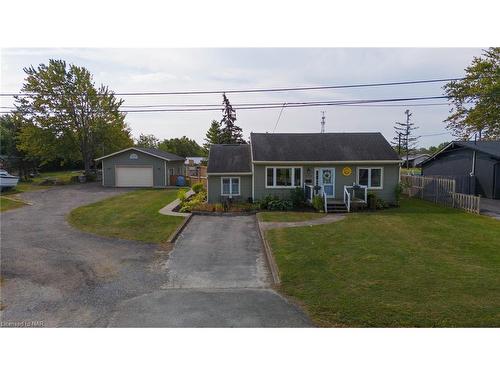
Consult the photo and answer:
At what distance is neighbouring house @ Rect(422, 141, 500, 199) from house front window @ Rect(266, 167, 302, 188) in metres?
13.1

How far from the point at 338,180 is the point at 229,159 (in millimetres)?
6837

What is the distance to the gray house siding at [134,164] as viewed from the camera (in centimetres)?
3039

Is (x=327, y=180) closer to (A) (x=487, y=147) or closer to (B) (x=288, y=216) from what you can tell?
(B) (x=288, y=216)

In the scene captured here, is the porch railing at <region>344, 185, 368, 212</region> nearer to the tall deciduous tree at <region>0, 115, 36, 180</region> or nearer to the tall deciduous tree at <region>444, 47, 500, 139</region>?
the tall deciduous tree at <region>444, 47, 500, 139</region>

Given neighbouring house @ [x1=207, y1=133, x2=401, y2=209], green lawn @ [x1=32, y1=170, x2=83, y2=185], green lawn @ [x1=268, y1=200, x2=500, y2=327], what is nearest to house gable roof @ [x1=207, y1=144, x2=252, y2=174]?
neighbouring house @ [x1=207, y1=133, x2=401, y2=209]

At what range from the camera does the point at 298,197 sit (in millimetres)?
18031

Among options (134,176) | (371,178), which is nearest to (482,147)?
(371,178)

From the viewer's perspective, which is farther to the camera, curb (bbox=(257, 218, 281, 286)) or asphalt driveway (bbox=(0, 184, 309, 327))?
curb (bbox=(257, 218, 281, 286))

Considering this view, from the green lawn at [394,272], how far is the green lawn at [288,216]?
1.75 meters

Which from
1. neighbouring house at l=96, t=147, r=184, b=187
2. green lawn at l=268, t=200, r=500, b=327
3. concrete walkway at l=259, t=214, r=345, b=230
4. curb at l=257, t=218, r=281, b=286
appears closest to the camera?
green lawn at l=268, t=200, r=500, b=327

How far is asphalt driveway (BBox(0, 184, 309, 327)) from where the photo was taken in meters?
6.02

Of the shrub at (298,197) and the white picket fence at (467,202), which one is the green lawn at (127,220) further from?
the white picket fence at (467,202)

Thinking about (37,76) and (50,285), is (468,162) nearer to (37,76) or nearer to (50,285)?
(50,285)

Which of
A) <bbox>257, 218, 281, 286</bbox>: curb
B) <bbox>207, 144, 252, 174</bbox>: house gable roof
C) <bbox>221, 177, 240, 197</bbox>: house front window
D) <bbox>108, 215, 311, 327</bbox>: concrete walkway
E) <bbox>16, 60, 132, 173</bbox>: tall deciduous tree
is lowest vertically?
<bbox>108, 215, 311, 327</bbox>: concrete walkway
